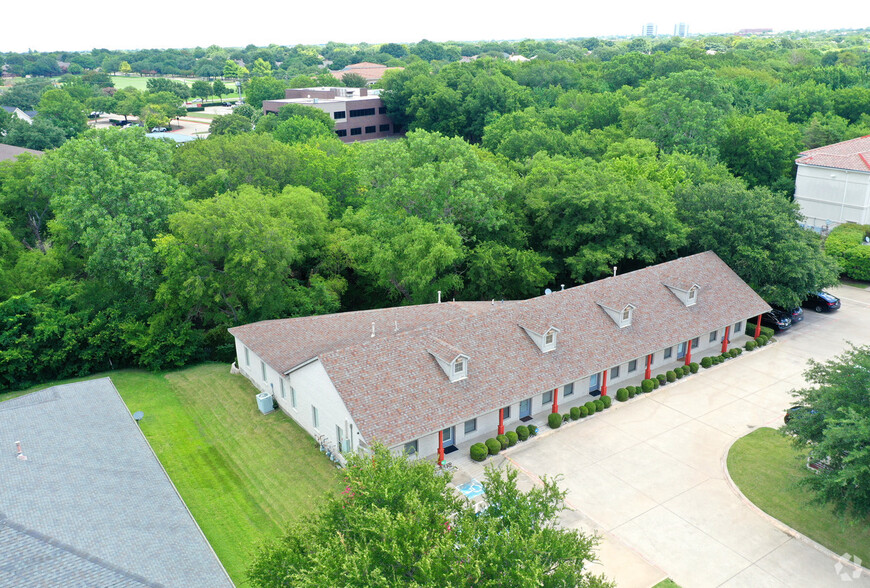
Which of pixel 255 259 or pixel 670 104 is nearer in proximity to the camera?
pixel 255 259

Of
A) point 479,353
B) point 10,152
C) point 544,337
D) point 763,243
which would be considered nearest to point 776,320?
point 763,243

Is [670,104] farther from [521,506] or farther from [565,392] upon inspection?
[521,506]

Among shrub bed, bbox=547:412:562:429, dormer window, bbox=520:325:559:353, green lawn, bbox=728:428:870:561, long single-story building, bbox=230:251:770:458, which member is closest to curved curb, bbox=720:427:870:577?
green lawn, bbox=728:428:870:561

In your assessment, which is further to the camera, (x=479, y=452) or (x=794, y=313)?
(x=794, y=313)

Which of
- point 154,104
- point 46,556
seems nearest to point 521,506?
point 46,556

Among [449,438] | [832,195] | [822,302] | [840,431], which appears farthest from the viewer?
[832,195]

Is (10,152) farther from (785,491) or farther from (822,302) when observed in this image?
(822,302)
